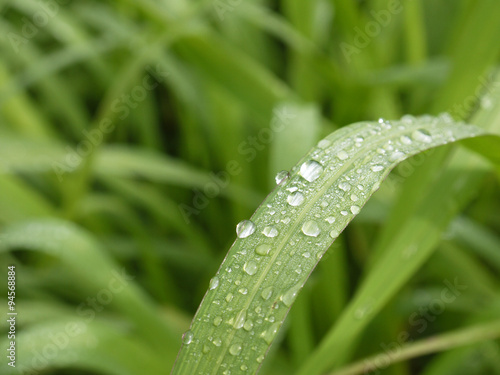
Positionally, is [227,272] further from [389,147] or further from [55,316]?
[55,316]

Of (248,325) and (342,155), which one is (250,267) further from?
(342,155)

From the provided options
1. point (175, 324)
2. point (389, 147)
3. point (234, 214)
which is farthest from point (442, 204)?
point (234, 214)

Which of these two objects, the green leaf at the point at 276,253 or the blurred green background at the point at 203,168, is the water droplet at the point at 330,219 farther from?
the blurred green background at the point at 203,168

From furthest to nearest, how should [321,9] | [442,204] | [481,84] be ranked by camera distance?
[321,9] → [481,84] → [442,204]

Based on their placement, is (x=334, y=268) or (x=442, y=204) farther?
(x=334, y=268)

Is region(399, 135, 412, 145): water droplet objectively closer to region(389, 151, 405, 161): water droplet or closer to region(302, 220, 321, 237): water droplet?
region(389, 151, 405, 161): water droplet

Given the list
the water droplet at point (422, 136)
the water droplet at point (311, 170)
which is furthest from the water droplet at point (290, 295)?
the water droplet at point (422, 136)

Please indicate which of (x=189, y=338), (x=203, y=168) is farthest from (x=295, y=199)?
(x=203, y=168)
